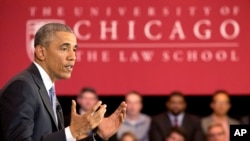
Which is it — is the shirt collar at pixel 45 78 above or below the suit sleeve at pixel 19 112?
above

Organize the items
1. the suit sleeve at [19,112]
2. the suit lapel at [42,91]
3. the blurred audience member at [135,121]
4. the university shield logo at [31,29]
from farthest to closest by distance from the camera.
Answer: the university shield logo at [31,29] < the blurred audience member at [135,121] < the suit lapel at [42,91] < the suit sleeve at [19,112]

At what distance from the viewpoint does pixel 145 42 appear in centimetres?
695

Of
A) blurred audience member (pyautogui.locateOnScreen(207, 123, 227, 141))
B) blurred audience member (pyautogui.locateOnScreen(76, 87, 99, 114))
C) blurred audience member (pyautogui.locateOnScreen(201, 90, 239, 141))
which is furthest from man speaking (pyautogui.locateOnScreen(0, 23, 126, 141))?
blurred audience member (pyautogui.locateOnScreen(201, 90, 239, 141))

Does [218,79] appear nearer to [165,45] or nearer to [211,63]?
[211,63]

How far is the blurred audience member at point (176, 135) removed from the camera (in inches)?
236

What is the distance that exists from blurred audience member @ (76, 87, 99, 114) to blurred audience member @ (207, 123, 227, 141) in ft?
3.53

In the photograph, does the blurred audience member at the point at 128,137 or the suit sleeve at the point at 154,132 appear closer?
the blurred audience member at the point at 128,137

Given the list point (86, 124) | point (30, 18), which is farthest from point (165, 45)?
point (86, 124)

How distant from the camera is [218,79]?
22.9 feet

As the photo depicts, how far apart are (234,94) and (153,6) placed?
47.8 inches

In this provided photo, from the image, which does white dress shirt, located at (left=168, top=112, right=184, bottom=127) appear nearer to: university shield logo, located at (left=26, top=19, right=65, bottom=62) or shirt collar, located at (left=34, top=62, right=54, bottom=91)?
university shield logo, located at (left=26, top=19, right=65, bottom=62)

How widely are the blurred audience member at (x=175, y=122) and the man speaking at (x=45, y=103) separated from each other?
3.69 m

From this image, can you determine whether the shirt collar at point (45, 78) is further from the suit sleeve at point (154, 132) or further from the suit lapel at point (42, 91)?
the suit sleeve at point (154, 132)

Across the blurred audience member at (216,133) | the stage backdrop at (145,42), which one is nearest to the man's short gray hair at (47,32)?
the blurred audience member at (216,133)
